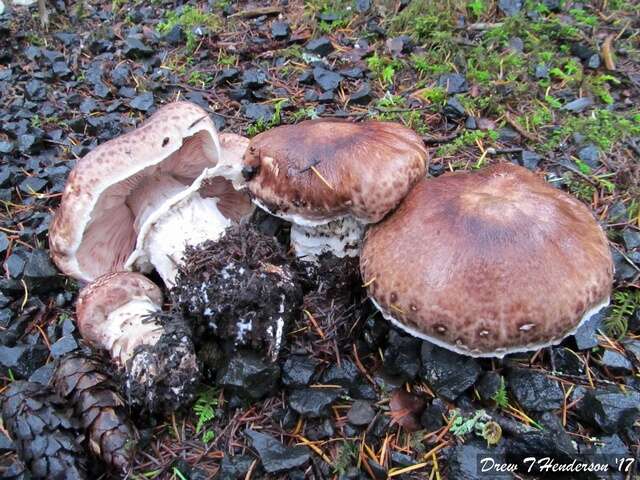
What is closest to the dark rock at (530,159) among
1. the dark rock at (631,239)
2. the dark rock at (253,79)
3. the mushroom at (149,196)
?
the dark rock at (631,239)

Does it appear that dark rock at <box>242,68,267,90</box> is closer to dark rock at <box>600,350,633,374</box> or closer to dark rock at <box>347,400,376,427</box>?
dark rock at <box>347,400,376,427</box>

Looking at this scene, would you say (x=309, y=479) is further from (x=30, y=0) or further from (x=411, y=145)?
(x=30, y=0)

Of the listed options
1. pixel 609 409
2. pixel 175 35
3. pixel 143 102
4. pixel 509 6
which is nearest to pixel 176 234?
pixel 143 102

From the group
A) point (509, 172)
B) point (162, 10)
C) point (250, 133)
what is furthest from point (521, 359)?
point (162, 10)

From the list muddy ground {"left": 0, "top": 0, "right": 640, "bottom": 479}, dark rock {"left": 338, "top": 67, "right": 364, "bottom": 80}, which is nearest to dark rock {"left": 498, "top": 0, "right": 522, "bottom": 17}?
muddy ground {"left": 0, "top": 0, "right": 640, "bottom": 479}

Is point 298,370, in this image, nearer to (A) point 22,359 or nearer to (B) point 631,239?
(A) point 22,359
